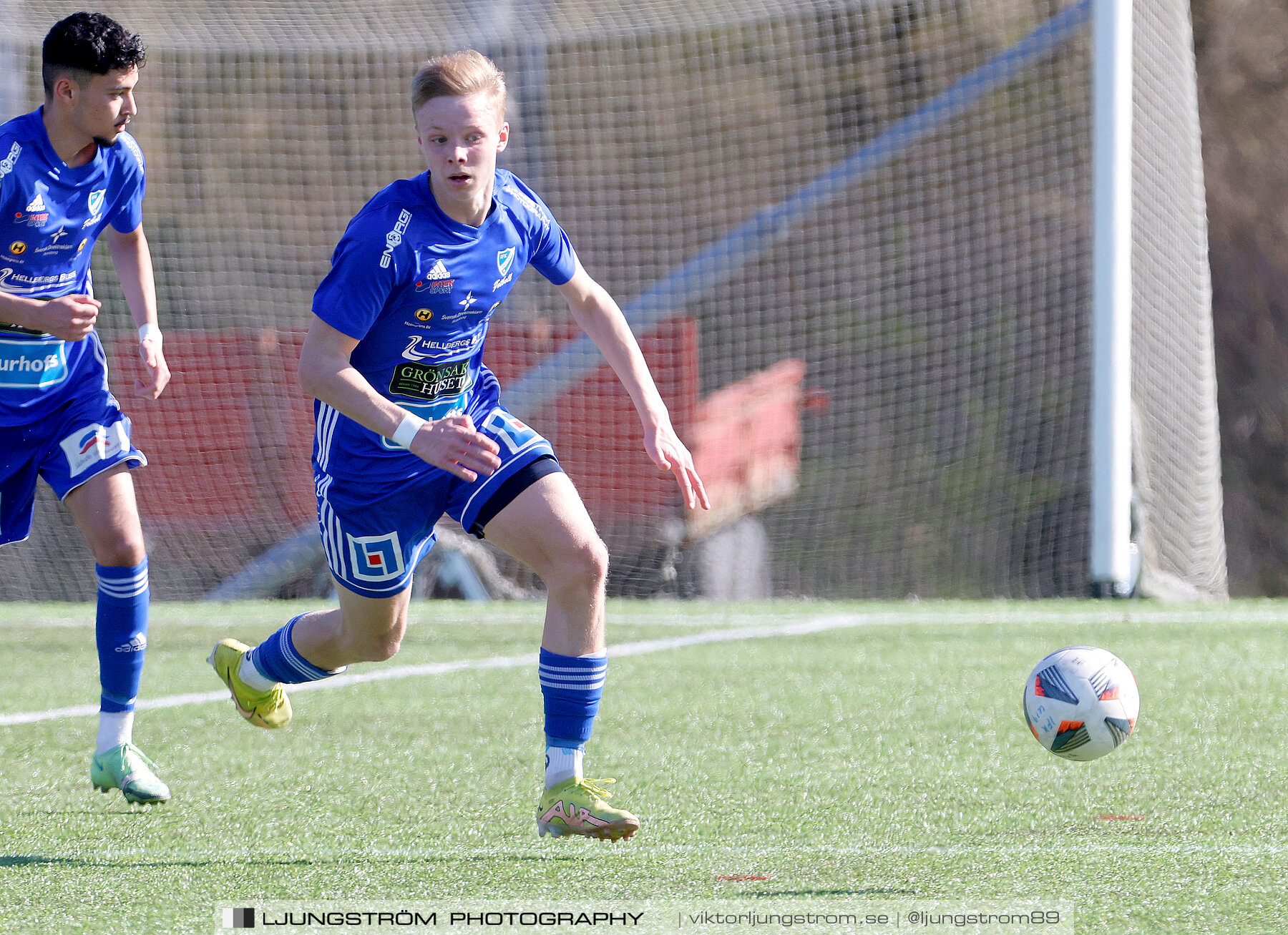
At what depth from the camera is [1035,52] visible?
379 inches

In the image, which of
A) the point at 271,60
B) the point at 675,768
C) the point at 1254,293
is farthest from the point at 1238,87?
the point at 675,768

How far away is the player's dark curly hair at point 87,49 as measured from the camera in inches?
148

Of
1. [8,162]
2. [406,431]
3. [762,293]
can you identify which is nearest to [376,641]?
[406,431]

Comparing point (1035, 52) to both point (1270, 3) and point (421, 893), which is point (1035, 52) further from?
point (421, 893)

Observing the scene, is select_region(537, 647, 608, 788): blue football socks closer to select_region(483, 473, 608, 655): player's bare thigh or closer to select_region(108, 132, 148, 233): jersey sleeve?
select_region(483, 473, 608, 655): player's bare thigh

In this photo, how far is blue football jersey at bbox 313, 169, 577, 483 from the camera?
133 inches

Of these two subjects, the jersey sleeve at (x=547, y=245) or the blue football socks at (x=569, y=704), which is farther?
the jersey sleeve at (x=547, y=245)

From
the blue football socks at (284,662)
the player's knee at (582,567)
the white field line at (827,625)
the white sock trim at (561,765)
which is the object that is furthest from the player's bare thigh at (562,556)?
the white field line at (827,625)

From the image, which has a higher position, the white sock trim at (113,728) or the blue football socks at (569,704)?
the blue football socks at (569,704)

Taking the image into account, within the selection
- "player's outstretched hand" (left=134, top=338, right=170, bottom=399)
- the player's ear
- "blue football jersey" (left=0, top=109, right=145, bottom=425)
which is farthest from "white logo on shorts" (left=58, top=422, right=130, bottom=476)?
the player's ear

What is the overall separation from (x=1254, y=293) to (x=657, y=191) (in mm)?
5205

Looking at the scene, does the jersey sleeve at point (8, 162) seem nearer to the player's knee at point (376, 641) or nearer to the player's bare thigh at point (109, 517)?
the player's bare thigh at point (109, 517)

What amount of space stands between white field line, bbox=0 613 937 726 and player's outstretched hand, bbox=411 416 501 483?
96.0 inches

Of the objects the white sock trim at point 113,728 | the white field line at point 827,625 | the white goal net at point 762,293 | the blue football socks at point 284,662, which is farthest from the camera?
the white goal net at point 762,293
